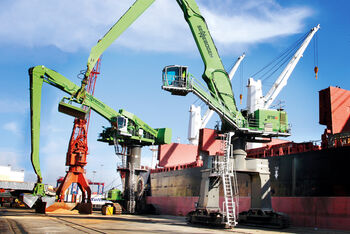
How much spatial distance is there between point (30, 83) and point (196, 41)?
16.5m

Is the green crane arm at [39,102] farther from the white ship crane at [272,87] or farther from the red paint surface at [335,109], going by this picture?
the white ship crane at [272,87]

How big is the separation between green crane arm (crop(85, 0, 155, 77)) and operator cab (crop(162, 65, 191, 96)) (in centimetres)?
Answer: 794

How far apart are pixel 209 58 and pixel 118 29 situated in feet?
27.3

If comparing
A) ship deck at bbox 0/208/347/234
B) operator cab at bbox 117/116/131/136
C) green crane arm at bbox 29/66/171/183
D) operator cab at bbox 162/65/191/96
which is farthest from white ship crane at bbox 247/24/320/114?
ship deck at bbox 0/208/347/234

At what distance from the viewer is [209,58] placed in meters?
22.9

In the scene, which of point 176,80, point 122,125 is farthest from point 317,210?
point 122,125

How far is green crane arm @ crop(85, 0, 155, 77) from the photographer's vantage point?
26.0m

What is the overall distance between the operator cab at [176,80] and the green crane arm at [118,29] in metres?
7.94

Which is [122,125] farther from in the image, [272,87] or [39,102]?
[272,87]

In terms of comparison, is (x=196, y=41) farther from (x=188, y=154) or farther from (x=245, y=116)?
(x=188, y=154)

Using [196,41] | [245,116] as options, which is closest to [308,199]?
[245,116]

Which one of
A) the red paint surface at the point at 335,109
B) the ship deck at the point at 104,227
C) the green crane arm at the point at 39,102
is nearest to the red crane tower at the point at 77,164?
the green crane arm at the point at 39,102

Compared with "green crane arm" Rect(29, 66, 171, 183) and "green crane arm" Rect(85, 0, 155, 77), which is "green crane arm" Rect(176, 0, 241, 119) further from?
"green crane arm" Rect(29, 66, 171, 183)

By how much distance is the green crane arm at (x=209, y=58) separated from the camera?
22.4m
